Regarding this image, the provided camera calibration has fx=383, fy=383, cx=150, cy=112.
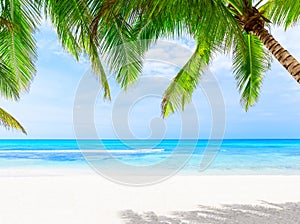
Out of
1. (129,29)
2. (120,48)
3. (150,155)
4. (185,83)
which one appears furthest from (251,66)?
(150,155)

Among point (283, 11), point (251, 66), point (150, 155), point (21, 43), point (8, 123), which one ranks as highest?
point (283, 11)

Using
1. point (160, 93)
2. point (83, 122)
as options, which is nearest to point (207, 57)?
point (160, 93)

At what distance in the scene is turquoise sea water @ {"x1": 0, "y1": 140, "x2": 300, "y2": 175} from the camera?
60.1ft

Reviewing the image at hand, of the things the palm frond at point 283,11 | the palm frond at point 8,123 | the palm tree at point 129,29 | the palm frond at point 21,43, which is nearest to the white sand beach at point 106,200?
the palm frond at point 8,123

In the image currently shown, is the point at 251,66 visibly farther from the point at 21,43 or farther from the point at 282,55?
the point at 21,43

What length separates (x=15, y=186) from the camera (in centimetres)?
931

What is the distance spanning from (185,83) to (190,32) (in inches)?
97.6

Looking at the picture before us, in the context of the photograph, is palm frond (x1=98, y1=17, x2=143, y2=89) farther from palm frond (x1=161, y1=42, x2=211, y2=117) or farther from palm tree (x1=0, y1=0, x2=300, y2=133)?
palm frond (x1=161, y1=42, x2=211, y2=117)

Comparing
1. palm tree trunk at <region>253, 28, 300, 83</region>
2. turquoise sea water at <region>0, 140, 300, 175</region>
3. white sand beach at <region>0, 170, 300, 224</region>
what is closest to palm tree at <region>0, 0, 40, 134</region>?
white sand beach at <region>0, 170, 300, 224</region>

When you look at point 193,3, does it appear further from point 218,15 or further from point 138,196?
point 138,196

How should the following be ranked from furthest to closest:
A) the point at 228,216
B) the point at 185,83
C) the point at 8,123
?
the point at 185,83, the point at 228,216, the point at 8,123

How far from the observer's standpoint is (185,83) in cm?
645

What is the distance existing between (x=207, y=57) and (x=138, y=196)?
125 inches

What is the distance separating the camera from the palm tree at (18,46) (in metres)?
4.23
